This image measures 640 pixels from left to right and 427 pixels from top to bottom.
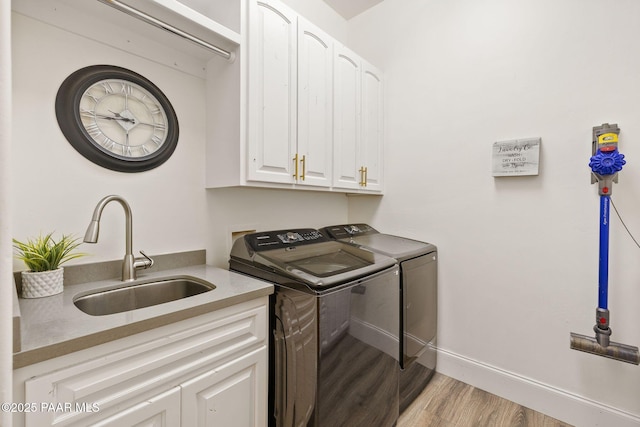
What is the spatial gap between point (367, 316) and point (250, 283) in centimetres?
60

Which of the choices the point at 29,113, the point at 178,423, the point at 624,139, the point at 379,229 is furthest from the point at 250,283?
the point at 624,139

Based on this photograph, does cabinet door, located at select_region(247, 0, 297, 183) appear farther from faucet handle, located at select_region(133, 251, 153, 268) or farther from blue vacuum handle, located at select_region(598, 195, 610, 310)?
blue vacuum handle, located at select_region(598, 195, 610, 310)

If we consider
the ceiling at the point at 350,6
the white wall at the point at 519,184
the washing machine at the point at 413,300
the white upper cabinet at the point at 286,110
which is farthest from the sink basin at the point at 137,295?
the ceiling at the point at 350,6

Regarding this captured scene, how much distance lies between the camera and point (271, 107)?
156cm

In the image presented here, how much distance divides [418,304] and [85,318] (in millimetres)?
1754

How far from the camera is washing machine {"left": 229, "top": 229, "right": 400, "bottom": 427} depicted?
3.97ft

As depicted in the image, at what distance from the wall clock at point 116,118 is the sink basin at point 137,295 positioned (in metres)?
0.58

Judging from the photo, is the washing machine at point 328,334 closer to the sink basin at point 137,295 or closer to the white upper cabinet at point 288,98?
the sink basin at point 137,295

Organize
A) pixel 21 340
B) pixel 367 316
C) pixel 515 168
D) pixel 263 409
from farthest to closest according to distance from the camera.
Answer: pixel 515 168
pixel 367 316
pixel 263 409
pixel 21 340

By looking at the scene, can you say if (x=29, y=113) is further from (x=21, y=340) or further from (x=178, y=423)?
(x=178, y=423)

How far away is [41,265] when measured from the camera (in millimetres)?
1100

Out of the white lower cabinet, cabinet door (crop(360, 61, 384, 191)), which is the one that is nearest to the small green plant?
the white lower cabinet

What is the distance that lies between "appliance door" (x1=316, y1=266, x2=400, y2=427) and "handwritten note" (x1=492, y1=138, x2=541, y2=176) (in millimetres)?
1005

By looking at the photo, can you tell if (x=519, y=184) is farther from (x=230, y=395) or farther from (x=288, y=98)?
(x=230, y=395)
